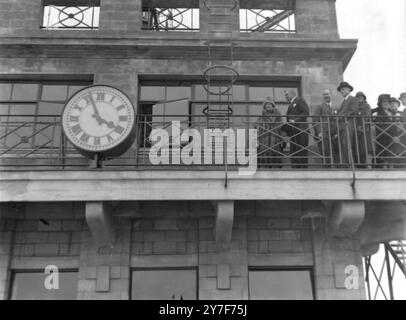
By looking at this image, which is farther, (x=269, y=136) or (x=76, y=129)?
(x=269, y=136)

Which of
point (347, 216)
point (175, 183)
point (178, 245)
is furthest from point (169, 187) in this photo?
point (347, 216)

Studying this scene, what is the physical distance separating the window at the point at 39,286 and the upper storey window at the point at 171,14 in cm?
580

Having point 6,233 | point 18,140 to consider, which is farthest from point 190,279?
point 18,140

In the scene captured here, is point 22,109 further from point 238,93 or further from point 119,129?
point 238,93

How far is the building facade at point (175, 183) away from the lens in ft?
38.9

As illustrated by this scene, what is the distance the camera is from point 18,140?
14.0 meters

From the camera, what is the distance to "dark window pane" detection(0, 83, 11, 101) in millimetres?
14500

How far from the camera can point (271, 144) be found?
1274 centimetres

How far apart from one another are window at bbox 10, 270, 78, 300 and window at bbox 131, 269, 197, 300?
1.11m

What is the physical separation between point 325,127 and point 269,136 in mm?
1057

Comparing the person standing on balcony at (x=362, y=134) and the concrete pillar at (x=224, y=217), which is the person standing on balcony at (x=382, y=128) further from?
the concrete pillar at (x=224, y=217)

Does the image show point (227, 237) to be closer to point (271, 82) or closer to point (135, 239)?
point (135, 239)

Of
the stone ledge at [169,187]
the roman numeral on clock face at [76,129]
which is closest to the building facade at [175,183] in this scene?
the stone ledge at [169,187]

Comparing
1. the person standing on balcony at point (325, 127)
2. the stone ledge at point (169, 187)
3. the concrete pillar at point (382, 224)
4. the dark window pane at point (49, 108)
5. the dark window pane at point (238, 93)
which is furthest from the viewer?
the dark window pane at point (238, 93)
